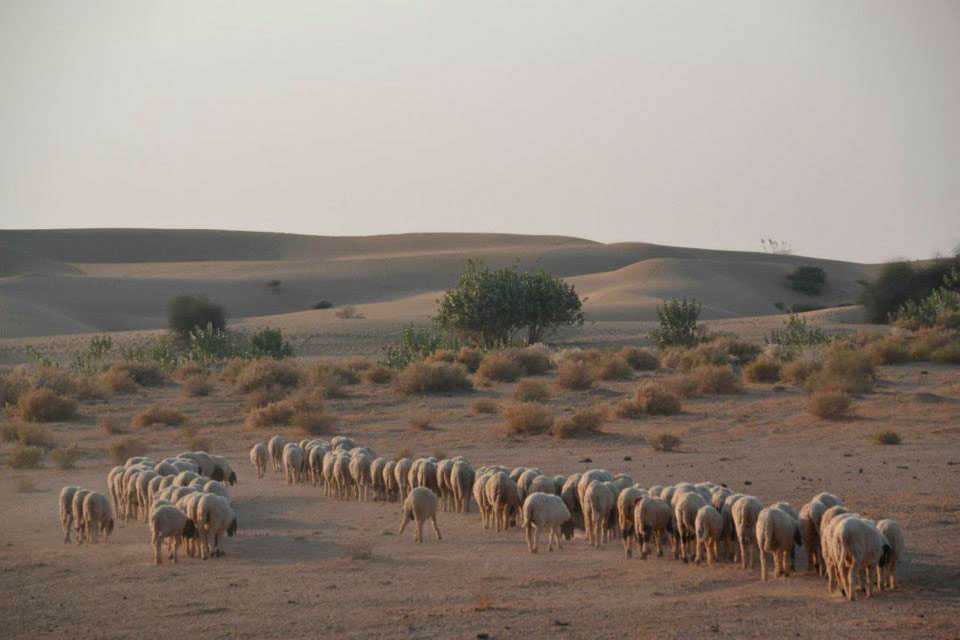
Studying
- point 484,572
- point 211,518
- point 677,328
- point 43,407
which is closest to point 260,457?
point 211,518

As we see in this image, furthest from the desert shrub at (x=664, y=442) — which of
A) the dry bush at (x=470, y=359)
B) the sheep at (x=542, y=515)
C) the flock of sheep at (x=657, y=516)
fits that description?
the dry bush at (x=470, y=359)

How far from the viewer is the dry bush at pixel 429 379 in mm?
31719

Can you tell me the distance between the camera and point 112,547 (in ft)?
47.3

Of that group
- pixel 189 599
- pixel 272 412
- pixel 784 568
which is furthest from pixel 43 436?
pixel 784 568

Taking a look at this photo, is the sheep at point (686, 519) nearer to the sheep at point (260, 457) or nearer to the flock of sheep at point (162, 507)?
the flock of sheep at point (162, 507)

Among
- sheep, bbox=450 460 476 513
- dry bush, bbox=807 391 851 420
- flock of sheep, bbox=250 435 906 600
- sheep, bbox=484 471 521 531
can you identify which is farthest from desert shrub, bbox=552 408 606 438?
sheep, bbox=484 471 521 531

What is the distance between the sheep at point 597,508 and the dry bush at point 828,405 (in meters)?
11.6

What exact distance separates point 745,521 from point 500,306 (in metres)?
37.8

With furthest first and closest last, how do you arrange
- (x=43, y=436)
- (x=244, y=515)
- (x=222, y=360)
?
1. (x=222, y=360)
2. (x=43, y=436)
3. (x=244, y=515)

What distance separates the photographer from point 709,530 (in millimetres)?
12695

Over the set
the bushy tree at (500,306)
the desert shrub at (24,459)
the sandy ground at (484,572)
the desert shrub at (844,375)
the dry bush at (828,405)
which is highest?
the bushy tree at (500,306)

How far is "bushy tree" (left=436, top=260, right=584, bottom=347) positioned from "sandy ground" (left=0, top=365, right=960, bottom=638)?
26722 millimetres

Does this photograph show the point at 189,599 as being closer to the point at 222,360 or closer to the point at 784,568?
the point at 784,568

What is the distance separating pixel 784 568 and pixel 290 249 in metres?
138
